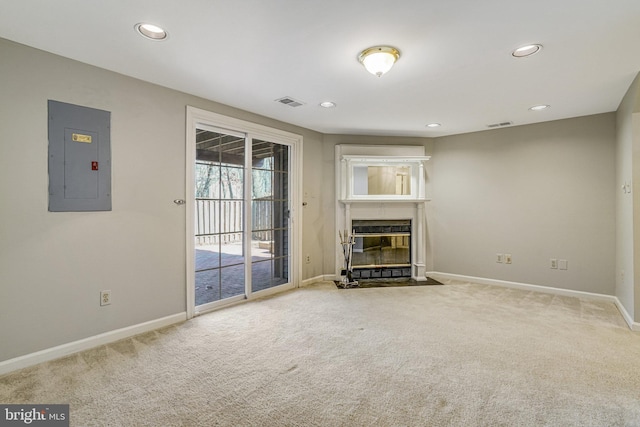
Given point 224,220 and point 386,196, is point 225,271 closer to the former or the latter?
point 224,220

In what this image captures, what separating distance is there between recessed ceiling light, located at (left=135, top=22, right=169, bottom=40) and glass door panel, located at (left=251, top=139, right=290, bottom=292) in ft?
6.36

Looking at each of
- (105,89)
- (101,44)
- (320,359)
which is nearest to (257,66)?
(101,44)

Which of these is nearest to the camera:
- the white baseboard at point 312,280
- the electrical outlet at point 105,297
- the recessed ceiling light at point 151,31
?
the recessed ceiling light at point 151,31

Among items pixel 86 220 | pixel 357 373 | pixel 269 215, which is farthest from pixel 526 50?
pixel 86 220

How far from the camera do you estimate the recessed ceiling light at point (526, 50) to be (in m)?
2.34

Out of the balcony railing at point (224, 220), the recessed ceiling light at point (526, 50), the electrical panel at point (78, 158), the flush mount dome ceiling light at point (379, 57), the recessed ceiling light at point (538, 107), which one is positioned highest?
the recessed ceiling light at point (538, 107)

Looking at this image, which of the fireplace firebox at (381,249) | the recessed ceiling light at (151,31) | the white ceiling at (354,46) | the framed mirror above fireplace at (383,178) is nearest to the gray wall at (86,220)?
the white ceiling at (354,46)

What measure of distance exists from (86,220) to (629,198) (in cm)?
511

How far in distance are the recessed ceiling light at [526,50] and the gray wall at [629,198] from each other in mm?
1279

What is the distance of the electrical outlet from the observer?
2751 mm

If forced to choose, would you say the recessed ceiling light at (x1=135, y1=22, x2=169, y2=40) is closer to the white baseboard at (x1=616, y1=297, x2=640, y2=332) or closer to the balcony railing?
the balcony railing

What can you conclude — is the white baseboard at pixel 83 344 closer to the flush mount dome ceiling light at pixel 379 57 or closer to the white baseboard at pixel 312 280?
the white baseboard at pixel 312 280

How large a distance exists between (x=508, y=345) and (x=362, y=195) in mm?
2979

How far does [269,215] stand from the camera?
438 cm
